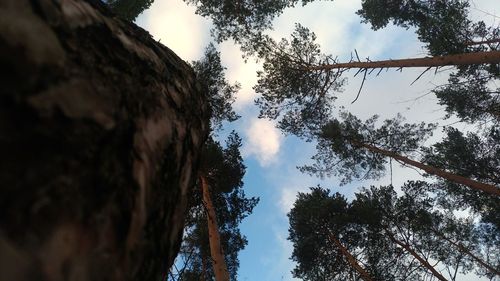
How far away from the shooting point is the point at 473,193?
15.9m

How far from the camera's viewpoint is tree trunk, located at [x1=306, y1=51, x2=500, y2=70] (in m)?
8.40

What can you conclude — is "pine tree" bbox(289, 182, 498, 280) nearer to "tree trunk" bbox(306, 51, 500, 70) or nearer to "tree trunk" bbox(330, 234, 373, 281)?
"tree trunk" bbox(330, 234, 373, 281)

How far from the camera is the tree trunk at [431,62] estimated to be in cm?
840

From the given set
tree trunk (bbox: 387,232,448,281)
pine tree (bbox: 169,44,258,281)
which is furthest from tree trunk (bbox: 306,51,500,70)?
tree trunk (bbox: 387,232,448,281)

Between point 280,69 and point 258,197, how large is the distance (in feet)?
13.8

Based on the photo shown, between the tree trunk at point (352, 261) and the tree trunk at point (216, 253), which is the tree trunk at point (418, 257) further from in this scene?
the tree trunk at point (216, 253)

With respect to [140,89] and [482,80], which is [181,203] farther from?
[482,80]

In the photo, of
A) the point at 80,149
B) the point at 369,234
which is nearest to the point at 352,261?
the point at 369,234

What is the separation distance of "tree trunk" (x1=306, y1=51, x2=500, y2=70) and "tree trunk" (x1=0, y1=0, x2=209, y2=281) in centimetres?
838

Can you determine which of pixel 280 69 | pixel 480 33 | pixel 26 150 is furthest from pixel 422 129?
pixel 26 150

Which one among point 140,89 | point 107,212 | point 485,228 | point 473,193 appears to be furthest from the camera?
point 485,228

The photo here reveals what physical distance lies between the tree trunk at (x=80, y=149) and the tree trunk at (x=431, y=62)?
330 inches

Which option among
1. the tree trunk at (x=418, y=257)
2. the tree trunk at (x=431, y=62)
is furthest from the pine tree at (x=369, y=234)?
the tree trunk at (x=431, y=62)

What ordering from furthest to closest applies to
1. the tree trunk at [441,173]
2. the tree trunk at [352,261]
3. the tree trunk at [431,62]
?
the tree trunk at [352,261] < the tree trunk at [441,173] < the tree trunk at [431,62]
